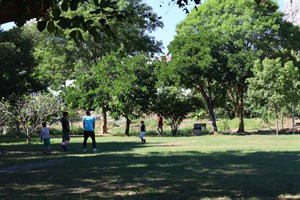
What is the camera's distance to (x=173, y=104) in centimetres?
2981

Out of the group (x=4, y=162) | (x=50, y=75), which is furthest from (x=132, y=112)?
(x=4, y=162)

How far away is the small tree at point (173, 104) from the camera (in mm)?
29812

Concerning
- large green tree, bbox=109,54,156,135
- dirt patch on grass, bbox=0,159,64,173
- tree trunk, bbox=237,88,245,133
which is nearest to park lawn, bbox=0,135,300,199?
dirt patch on grass, bbox=0,159,64,173

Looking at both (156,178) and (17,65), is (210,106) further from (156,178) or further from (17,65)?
(156,178)

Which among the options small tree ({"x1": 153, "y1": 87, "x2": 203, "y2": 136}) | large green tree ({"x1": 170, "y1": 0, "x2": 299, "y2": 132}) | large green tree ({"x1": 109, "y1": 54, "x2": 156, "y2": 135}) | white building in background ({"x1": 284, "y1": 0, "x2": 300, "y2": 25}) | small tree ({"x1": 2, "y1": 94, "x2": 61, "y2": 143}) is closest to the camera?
white building in background ({"x1": 284, "y1": 0, "x2": 300, "y2": 25})

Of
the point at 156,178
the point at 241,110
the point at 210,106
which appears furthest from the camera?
the point at 241,110

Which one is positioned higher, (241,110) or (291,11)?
(291,11)

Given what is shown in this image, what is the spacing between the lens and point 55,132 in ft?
116

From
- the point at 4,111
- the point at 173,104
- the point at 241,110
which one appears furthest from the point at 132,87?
the point at 4,111

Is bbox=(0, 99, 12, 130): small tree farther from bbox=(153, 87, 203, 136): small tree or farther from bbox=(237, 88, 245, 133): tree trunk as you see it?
bbox=(237, 88, 245, 133): tree trunk

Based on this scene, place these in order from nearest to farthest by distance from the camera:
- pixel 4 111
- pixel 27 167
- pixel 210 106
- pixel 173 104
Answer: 1. pixel 27 167
2. pixel 4 111
3. pixel 210 106
4. pixel 173 104

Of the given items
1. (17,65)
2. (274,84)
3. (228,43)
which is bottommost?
(274,84)

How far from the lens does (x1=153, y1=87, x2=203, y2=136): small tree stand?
29.8 meters

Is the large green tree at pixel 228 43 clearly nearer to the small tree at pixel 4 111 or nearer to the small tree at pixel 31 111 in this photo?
the small tree at pixel 31 111
